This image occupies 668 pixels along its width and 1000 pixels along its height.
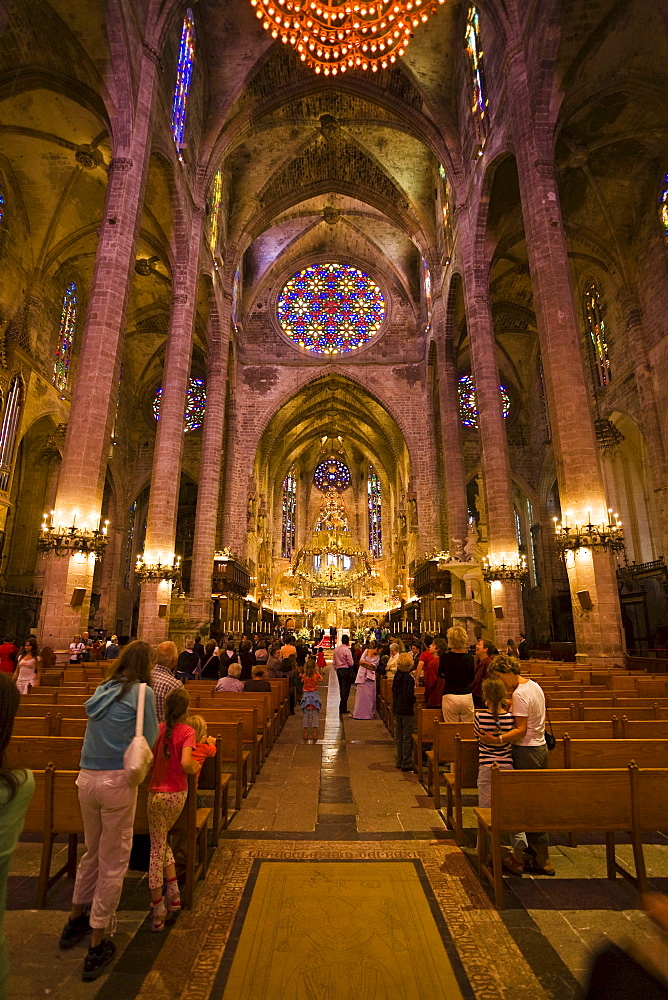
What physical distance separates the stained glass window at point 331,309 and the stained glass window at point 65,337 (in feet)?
41.8

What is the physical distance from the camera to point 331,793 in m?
5.82

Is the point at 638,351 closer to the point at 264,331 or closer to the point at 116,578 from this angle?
the point at 264,331

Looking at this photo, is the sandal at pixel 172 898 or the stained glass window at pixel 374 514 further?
the stained glass window at pixel 374 514

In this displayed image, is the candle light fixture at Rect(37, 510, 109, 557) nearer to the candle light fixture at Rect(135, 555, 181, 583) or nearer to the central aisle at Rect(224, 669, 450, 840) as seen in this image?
the candle light fixture at Rect(135, 555, 181, 583)

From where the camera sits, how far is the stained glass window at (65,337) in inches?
865

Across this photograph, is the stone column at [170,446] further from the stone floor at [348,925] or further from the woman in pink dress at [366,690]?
the stone floor at [348,925]

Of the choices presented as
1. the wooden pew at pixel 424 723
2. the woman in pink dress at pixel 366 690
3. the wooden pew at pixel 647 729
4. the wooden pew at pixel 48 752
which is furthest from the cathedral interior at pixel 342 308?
the wooden pew at pixel 647 729

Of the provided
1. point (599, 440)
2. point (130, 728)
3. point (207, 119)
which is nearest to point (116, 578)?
point (207, 119)

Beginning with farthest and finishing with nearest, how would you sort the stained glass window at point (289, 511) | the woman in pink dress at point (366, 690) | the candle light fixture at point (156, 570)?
the stained glass window at point (289, 511)
the candle light fixture at point (156, 570)
the woman in pink dress at point (366, 690)

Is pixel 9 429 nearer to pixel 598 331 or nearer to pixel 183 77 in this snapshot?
pixel 183 77

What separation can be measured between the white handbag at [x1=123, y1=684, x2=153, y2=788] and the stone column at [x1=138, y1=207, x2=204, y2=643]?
1299 cm

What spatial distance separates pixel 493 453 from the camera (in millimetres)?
16781

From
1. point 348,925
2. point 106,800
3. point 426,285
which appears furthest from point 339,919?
point 426,285

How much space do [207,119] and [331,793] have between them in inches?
920
